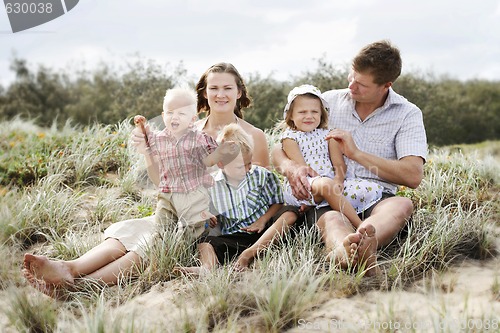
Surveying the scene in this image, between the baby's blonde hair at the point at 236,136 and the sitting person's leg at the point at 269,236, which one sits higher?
the baby's blonde hair at the point at 236,136

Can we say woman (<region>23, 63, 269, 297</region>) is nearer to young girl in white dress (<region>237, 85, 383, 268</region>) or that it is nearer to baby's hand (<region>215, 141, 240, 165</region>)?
young girl in white dress (<region>237, 85, 383, 268</region>)

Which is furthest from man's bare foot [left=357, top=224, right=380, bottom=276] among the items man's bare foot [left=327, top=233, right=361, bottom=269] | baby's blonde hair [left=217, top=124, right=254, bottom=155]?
baby's blonde hair [left=217, top=124, right=254, bottom=155]

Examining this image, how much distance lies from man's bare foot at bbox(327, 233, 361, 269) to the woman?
3.79 feet

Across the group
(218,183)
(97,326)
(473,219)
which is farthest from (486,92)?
(97,326)

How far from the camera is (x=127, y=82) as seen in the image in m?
10.9

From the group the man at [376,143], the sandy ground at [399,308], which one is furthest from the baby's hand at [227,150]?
the sandy ground at [399,308]

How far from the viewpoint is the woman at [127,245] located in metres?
3.50

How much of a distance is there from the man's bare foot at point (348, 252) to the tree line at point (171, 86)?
376 centimetres

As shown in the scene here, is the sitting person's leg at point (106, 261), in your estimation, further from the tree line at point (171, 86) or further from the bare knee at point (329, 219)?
the tree line at point (171, 86)

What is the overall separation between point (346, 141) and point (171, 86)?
6238mm

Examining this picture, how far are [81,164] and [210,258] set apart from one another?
2.86 meters

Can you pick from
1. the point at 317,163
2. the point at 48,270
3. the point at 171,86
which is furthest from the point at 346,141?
the point at 171,86

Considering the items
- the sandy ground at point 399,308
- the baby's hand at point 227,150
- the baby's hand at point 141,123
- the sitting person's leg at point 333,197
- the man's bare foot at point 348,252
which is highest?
the baby's hand at point 141,123

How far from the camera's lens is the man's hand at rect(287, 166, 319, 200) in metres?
3.98
